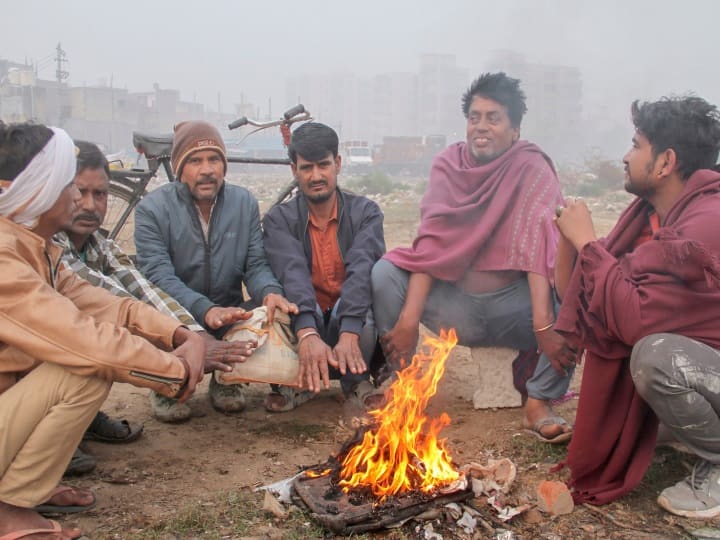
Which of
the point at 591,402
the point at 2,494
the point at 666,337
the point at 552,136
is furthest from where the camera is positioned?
the point at 552,136

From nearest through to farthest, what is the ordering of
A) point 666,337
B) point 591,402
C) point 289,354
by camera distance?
point 666,337 < point 591,402 < point 289,354

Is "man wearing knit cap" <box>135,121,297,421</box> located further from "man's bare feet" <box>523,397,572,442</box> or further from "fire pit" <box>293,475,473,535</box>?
"man's bare feet" <box>523,397,572,442</box>

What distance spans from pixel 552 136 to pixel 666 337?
28660mm

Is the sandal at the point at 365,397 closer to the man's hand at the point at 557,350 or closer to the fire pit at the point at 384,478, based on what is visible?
the fire pit at the point at 384,478

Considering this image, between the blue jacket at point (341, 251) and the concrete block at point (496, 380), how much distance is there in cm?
87

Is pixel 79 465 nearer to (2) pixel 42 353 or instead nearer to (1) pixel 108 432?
(1) pixel 108 432

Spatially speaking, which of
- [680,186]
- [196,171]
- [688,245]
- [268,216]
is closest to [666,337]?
[688,245]

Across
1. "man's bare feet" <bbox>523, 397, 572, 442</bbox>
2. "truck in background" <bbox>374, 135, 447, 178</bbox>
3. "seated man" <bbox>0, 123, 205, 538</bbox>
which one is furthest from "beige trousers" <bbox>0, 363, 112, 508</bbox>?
"truck in background" <bbox>374, 135, 447, 178</bbox>

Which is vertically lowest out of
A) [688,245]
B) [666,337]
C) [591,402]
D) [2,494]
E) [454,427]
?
[454,427]

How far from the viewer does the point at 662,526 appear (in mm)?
2768

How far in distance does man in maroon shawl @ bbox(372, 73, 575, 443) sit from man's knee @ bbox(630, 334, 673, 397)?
104 centimetres

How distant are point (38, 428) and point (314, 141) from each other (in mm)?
2272

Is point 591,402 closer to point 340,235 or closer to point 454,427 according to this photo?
point 454,427

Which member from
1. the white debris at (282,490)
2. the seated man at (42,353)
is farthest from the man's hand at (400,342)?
the seated man at (42,353)
